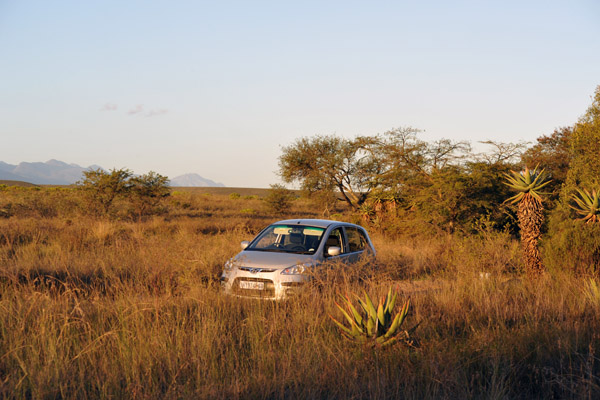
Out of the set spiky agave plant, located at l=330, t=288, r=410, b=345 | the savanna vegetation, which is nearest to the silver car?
the savanna vegetation

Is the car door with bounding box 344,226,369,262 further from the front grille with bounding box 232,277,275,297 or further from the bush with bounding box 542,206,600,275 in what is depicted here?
the bush with bounding box 542,206,600,275

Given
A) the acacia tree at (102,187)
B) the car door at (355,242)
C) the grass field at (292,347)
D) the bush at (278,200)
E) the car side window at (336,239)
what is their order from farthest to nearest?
the bush at (278,200) → the acacia tree at (102,187) → the car door at (355,242) → the car side window at (336,239) → the grass field at (292,347)

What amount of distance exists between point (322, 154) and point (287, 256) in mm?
23666

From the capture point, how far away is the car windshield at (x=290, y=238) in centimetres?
920

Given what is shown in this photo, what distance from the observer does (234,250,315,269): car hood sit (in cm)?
806

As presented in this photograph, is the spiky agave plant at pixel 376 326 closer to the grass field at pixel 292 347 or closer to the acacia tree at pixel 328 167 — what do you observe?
the grass field at pixel 292 347

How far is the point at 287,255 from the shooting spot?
852 cm

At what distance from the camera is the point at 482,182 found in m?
19.9

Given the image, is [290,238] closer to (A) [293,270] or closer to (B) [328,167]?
(A) [293,270]

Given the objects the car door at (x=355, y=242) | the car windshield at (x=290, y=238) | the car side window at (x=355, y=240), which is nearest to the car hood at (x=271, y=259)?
the car windshield at (x=290, y=238)

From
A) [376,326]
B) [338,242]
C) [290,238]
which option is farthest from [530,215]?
[376,326]

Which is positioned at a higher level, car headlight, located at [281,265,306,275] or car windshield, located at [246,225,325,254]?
car windshield, located at [246,225,325,254]

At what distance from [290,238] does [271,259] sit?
4.30 feet

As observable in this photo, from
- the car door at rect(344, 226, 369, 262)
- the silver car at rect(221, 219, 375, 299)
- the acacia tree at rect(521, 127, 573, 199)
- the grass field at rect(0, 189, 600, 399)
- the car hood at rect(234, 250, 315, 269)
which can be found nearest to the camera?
the grass field at rect(0, 189, 600, 399)
